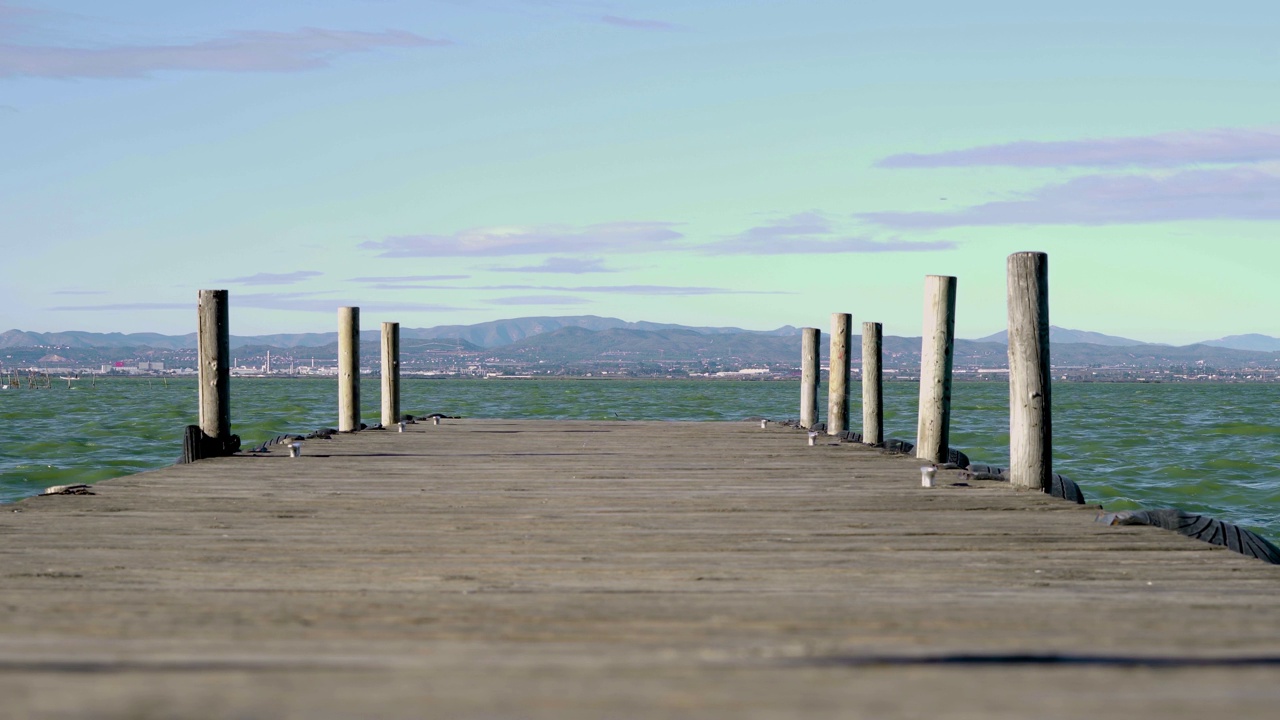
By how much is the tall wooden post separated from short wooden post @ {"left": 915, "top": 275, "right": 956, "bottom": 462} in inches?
265

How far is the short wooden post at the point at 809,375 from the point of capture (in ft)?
61.6

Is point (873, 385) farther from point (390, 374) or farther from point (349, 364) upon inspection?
point (390, 374)

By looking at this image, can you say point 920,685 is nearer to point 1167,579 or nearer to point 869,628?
point 869,628

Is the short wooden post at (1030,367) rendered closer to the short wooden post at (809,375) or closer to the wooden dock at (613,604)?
the wooden dock at (613,604)

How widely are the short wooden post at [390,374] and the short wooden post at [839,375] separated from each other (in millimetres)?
6403

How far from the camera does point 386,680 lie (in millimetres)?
3307

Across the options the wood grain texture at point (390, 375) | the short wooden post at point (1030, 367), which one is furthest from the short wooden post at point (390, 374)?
the short wooden post at point (1030, 367)

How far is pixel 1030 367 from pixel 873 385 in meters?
7.63

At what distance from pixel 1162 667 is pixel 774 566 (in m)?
2.54

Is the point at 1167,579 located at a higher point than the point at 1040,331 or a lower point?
lower

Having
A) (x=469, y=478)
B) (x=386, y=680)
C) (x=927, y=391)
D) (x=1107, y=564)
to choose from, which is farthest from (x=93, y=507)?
(x=927, y=391)

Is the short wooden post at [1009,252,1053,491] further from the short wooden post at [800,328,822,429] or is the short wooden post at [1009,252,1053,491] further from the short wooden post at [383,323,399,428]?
the short wooden post at [383,323,399,428]

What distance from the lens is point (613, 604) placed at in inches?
193

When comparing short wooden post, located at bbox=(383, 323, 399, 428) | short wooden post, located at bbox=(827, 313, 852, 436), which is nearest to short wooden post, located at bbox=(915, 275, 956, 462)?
short wooden post, located at bbox=(827, 313, 852, 436)
